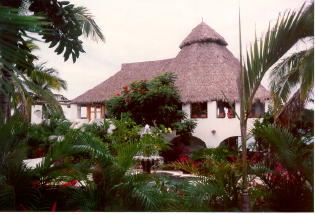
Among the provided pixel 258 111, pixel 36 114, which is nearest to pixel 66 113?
pixel 36 114

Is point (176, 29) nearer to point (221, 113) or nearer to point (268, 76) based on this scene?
point (268, 76)

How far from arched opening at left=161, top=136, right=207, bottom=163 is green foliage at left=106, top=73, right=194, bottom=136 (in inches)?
15.3

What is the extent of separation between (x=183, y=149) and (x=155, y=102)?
1.86 m

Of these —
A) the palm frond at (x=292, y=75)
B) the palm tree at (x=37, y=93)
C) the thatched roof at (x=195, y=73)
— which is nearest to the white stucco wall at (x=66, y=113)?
the palm tree at (x=37, y=93)

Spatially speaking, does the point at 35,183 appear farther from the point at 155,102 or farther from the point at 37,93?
the point at 155,102

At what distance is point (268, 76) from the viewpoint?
2844 mm

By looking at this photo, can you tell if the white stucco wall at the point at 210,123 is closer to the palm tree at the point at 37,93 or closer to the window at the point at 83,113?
the window at the point at 83,113

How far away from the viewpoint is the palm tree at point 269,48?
2312 mm

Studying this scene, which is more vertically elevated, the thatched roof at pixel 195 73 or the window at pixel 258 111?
the thatched roof at pixel 195 73

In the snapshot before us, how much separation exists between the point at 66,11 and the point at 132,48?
0.78 meters

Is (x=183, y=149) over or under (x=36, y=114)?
under

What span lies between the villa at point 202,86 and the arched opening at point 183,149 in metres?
0.35

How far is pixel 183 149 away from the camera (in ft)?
20.3

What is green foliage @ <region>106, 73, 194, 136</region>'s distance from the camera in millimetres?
6697
